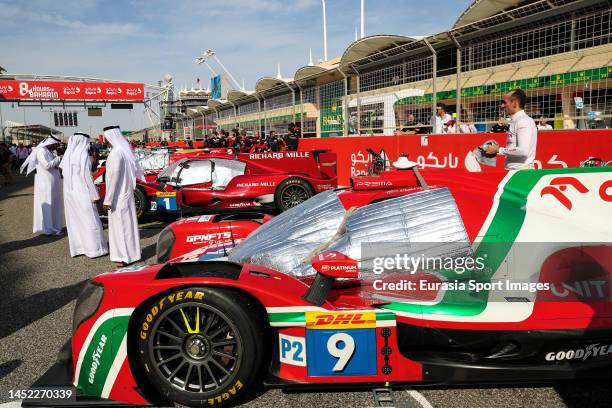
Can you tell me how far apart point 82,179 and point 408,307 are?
5344 mm

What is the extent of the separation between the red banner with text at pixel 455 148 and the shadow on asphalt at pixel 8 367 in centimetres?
423

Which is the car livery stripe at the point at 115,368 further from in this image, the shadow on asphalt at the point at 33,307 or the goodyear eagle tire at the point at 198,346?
the shadow on asphalt at the point at 33,307

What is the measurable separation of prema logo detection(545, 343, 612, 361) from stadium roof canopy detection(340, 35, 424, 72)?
733 centimetres

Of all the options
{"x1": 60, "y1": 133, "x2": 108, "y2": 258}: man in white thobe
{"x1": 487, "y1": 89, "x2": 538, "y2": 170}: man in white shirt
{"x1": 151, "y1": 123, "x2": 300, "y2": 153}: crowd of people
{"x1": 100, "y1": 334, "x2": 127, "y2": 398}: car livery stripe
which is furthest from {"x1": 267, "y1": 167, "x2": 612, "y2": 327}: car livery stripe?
{"x1": 151, "y1": 123, "x2": 300, "y2": 153}: crowd of people

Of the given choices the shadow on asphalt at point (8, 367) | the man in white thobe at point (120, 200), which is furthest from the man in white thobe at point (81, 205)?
the shadow on asphalt at point (8, 367)

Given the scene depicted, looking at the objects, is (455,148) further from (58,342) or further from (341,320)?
(58,342)

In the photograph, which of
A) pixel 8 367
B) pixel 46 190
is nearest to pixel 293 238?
pixel 8 367

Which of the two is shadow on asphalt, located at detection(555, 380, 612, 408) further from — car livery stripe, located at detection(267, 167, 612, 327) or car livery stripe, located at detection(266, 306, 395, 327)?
car livery stripe, located at detection(266, 306, 395, 327)

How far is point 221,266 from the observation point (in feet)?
8.80

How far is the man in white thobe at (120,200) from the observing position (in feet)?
18.0

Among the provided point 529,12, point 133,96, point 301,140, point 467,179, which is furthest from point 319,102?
point 133,96

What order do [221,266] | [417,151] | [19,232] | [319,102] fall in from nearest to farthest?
[221,266]
[19,232]
[417,151]
[319,102]

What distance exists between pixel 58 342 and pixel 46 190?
18.7ft

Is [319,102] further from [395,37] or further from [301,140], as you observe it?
[395,37]
